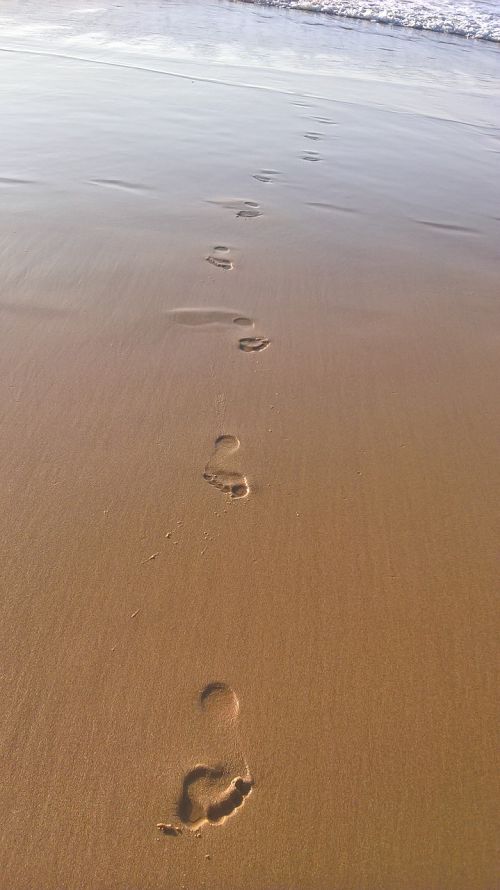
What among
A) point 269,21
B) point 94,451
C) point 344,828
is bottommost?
point 344,828

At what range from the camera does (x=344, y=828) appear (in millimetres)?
1290

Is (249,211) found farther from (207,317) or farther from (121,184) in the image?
(207,317)

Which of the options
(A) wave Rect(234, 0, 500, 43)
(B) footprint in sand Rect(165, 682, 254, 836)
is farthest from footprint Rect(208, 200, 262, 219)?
(A) wave Rect(234, 0, 500, 43)

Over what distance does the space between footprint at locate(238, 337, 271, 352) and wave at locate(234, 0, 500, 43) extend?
12281 mm

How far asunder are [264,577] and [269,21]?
12482 millimetres

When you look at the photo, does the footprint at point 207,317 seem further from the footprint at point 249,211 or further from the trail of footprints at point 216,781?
the footprint at point 249,211

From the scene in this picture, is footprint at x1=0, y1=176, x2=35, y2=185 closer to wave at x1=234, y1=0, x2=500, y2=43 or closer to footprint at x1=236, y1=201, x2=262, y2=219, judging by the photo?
footprint at x1=236, y1=201, x2=262, y2=219

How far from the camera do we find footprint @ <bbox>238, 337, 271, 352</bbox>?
268 centimetres

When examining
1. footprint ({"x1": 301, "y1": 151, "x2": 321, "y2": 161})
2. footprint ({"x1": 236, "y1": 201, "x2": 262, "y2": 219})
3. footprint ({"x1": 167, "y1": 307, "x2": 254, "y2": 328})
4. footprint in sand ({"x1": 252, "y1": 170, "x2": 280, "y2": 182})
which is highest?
footprint ({"x1": 301, "y1": 151, "x2": 321, "y2": 161})

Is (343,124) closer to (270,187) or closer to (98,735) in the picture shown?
(270,187)

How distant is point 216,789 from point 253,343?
1.81 meters

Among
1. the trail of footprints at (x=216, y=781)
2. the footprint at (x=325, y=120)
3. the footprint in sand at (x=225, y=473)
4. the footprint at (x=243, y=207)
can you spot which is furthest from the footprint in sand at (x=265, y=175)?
the trail of footprints at (x=216, y=781)

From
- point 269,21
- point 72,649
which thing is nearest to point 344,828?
point 72,649

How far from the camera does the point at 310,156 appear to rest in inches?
194
